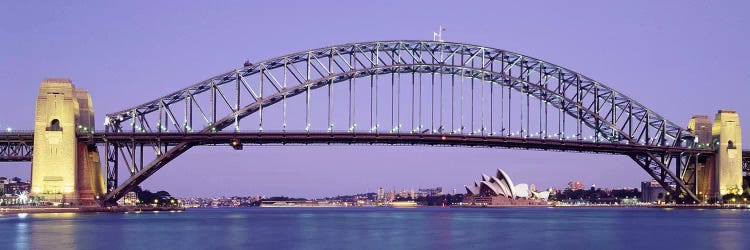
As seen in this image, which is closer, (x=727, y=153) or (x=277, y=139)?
(x=277, y=139)

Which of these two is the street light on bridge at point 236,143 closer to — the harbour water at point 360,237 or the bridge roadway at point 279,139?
the bridge roadway at point 279,139

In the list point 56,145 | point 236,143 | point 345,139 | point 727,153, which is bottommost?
point 727,153

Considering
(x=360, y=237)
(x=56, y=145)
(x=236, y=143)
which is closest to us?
(x=360, y=237)

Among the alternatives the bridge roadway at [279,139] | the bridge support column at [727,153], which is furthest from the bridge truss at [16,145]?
the bridge support column at [727,153]

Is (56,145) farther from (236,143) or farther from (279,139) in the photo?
(279,139)

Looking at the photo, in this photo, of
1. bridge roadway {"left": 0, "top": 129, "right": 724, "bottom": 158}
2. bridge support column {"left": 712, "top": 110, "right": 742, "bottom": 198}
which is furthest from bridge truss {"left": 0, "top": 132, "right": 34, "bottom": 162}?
bridge support column {"left": 712, "top": 110, "right": 742, "bottom": 198}

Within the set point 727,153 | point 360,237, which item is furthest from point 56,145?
point 727,153

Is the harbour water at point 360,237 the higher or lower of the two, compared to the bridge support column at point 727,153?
lower

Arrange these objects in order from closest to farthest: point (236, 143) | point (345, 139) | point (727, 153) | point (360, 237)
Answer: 1. point (360, 237)
2. point (236, 143)
3. point (345, 139)
4. point (727, 153)

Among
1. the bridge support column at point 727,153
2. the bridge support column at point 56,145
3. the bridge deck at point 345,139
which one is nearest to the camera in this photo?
the bridge support column at point 56,145
